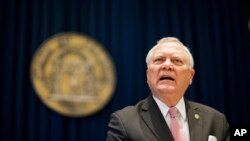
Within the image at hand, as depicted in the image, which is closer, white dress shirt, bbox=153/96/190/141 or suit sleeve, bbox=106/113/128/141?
suit sleeve, bbox=106/113/128/141

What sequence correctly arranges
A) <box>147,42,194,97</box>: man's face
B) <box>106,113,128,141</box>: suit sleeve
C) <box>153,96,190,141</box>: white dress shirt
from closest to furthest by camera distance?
<box>106,113,128,141</box>: suit sleeve
<box>153,96,190,141</box>: white dress shirt
<box>147,42,194,97</box>: man's face

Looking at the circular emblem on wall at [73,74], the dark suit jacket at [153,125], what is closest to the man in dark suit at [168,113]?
the dark suit jacket at [153,125]

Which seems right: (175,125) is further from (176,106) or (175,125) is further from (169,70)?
(169,70)

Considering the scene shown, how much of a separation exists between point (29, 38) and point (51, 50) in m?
0.24

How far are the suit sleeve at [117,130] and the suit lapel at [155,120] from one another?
0.13 m

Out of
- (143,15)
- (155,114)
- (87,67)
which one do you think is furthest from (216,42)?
(155,114)

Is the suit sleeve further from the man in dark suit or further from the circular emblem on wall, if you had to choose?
the circular emblem on wall

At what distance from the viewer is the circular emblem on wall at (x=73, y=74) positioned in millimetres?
3592

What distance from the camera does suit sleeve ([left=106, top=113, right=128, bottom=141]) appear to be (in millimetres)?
1629

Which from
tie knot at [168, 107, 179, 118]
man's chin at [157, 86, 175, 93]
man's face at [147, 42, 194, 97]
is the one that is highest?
man's face at [147, 42, 194, 97]

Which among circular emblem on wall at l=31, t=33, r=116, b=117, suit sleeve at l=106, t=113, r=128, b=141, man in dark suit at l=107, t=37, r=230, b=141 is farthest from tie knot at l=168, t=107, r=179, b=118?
circular emblem on wall at l=31, t=33, r=116, b=117

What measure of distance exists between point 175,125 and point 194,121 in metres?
0.10

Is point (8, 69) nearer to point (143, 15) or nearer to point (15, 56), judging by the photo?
point (15, 56)

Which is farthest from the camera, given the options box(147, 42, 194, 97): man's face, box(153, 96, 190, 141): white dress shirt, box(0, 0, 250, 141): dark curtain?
box(0, 0, 250, 141): dark curtain
